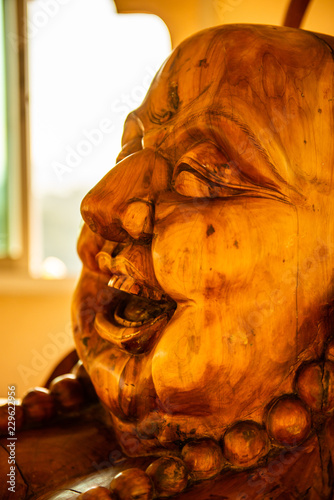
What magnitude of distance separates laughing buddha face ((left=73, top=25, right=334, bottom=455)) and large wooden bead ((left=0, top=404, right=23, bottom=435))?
0.49 ft

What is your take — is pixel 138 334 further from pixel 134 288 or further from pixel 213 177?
pixel 213 177

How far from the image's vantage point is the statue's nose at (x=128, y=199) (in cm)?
60

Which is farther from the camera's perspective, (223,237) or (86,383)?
(86,383)

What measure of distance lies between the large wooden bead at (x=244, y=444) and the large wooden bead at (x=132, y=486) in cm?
9

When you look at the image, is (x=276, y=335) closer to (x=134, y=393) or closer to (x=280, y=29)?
(x=134, y=393)

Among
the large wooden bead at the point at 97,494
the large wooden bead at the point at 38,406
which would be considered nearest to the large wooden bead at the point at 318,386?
the large wooden bead at the point at 97,494

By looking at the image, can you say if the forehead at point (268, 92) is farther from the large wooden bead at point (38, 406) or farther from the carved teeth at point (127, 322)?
the large wooden bead at point (38, 406)

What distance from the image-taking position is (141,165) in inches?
24.1

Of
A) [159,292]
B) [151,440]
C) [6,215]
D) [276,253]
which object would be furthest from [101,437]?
[6,215]

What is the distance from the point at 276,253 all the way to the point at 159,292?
0.14 meters

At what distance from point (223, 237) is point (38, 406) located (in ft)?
1.18

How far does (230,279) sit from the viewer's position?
54cm

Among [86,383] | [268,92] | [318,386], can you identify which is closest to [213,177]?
[268,92]

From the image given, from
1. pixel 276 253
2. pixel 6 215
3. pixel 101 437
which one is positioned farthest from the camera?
pixel 6 215
